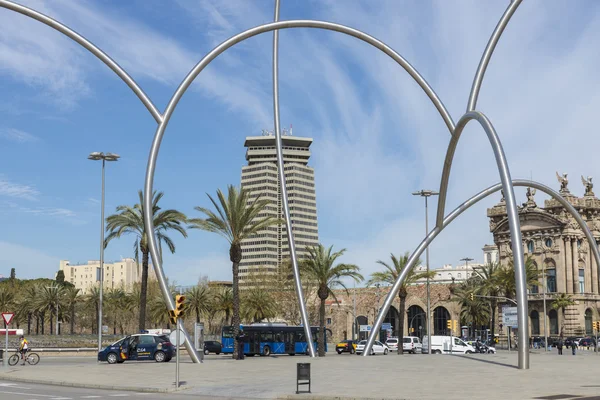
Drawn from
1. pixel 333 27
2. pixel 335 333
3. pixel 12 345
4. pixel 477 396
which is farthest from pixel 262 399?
pixel 335 333

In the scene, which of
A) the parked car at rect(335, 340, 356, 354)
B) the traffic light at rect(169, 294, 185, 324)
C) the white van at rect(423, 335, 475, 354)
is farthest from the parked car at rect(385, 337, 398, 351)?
the traffic light at rect(169, 294, 185, 324)

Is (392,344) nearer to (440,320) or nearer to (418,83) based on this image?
(440,320)

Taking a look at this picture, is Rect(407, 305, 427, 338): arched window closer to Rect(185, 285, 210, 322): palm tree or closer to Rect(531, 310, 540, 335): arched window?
Rect(531, 310, 540, 335): arched window

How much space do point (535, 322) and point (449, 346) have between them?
33.8 m

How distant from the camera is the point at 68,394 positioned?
21266mm

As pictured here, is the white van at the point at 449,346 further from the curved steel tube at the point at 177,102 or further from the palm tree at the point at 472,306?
the curved steel tube at the point at 177,102

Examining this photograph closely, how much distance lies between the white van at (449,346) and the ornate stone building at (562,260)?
94.0 feet

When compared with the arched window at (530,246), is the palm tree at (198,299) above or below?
below

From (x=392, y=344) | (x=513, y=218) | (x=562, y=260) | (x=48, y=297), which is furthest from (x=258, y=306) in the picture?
(x=513, y=218)

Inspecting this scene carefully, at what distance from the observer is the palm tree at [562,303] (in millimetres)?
89688

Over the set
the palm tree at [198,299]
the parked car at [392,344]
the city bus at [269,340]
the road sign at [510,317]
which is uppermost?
the palm tree at [198,299]

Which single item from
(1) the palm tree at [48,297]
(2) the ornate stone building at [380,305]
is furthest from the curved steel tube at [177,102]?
(2) the ornate stone building at [380,305]

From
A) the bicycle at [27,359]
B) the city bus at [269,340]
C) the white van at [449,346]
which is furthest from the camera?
the white van at [449,346]

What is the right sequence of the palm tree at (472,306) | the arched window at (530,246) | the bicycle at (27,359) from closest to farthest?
Result: 1. the bicycle at (27,359)
2. the palm tree at (472,306)
3. the arched window at (530,246)
